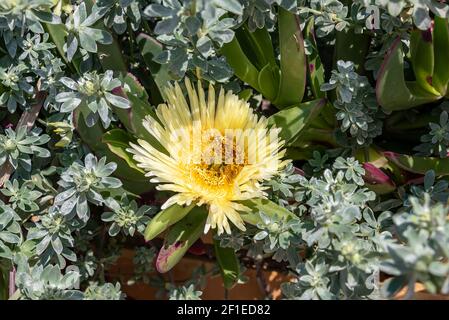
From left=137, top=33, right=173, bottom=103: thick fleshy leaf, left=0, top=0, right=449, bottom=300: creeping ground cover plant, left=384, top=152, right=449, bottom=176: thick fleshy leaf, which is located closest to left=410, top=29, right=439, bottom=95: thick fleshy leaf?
left=0, top=0, right=449, bottom=300: creeping ground cover plant

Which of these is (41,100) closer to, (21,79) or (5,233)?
(21,79)

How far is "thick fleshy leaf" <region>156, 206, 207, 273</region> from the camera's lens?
1014 mm

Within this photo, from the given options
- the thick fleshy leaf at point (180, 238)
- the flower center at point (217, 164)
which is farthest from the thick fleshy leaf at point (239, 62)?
the thick fleshy leaf at point (180, 238)

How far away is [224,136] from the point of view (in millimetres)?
1051

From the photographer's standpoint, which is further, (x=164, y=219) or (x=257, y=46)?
(x=257, y=46)

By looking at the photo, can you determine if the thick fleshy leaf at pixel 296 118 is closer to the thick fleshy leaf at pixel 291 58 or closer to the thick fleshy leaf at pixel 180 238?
the thick fleshy leaf at pixel 291 58

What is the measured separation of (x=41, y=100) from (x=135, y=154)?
249 millimetres

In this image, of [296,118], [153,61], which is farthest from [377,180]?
[153,61]

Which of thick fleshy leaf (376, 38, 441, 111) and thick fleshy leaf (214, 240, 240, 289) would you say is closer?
thick fleshy leaf (376, 38, 441, 111)

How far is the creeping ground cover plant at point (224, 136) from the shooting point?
0.97m

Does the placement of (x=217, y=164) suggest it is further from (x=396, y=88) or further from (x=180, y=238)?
(x=396, y=88)

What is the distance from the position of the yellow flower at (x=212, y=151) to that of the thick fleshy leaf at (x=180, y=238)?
0.14ft

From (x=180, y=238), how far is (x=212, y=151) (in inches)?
5.6

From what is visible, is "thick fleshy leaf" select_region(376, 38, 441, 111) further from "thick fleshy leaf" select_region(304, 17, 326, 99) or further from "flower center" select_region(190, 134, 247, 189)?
"flower center" select_region(190, 134, 247, 189)
